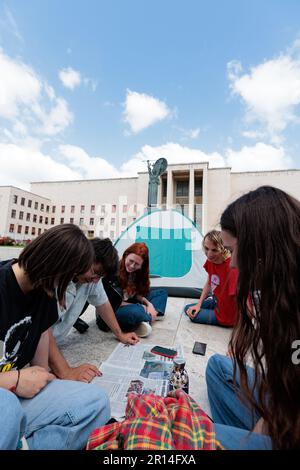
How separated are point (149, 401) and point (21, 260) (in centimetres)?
67

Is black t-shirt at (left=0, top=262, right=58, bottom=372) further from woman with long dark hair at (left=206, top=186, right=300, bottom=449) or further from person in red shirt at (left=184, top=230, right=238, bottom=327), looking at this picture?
person in red shirt at (left=184, top=230, right=238, bottom=327)

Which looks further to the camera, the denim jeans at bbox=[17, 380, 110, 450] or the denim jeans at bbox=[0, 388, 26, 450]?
the denim jeans at bbox=[17, 380, 110, 450]

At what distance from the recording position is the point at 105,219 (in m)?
26.6

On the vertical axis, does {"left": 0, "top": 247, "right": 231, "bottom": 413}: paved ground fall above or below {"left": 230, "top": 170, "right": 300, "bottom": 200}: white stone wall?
below

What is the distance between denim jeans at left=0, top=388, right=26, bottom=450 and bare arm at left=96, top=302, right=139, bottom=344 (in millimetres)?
948

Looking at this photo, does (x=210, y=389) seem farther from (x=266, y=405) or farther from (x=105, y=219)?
(x=105, y=219)

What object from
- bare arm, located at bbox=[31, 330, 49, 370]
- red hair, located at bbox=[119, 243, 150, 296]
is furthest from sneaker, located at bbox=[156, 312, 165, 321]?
bare arm, located at bbox=[31, 330, 49, 370]

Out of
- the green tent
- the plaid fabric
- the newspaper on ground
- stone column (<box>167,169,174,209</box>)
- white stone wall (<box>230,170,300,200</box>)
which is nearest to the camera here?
the plaid fabric

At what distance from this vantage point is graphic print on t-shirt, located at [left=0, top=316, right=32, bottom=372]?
0.80 m

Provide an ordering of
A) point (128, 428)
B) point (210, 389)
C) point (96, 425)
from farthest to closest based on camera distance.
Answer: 1. point (210, 389)
2. point (96, 425)
3. point (128, 428)

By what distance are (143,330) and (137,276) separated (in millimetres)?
524

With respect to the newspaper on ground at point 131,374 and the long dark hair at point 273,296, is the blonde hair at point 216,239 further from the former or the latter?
the long dark hair at point 273,296

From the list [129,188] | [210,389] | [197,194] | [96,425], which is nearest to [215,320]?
[210,389]

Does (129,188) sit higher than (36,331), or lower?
higher
